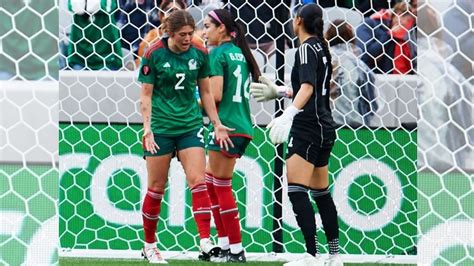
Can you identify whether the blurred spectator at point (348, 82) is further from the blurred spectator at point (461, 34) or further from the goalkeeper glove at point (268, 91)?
the blurred spectator at point (461, 34)

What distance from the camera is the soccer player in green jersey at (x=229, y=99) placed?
20.4ft

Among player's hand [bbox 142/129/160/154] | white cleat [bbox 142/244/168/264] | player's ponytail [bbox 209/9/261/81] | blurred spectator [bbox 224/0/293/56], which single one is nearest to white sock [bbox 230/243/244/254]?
white cleat [bbox 142/244/168/264]

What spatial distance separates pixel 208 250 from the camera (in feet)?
20.8

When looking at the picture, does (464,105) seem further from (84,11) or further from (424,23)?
(84,11)

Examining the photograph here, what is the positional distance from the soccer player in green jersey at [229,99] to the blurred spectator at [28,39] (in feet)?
10.1

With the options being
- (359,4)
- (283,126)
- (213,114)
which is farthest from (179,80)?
(359,4)

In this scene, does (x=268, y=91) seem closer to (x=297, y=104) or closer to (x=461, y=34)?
(x=297, y=104)

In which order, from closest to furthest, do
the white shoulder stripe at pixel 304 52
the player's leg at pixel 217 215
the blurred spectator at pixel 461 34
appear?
the blurred spectator at pixel 461 34
the white shoulder stripe at pixel 304 52
the player's leg at pixel 217 215

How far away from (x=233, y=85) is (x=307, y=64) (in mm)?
944

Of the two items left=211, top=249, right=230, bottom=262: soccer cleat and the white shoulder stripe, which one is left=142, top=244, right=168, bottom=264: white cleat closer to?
left=211, top=249, right=230, bottom=262: soccer cleat

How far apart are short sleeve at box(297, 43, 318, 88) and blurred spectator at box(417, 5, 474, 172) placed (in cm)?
205

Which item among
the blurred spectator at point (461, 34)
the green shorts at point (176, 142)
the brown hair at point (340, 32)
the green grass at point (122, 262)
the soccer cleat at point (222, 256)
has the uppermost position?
the blurred spectator at point (461, 34)

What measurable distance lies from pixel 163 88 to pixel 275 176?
1129 millimetres

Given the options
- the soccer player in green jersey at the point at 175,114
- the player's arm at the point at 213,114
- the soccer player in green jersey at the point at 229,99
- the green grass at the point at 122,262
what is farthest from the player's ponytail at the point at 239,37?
the green grass at the point at 122,262
